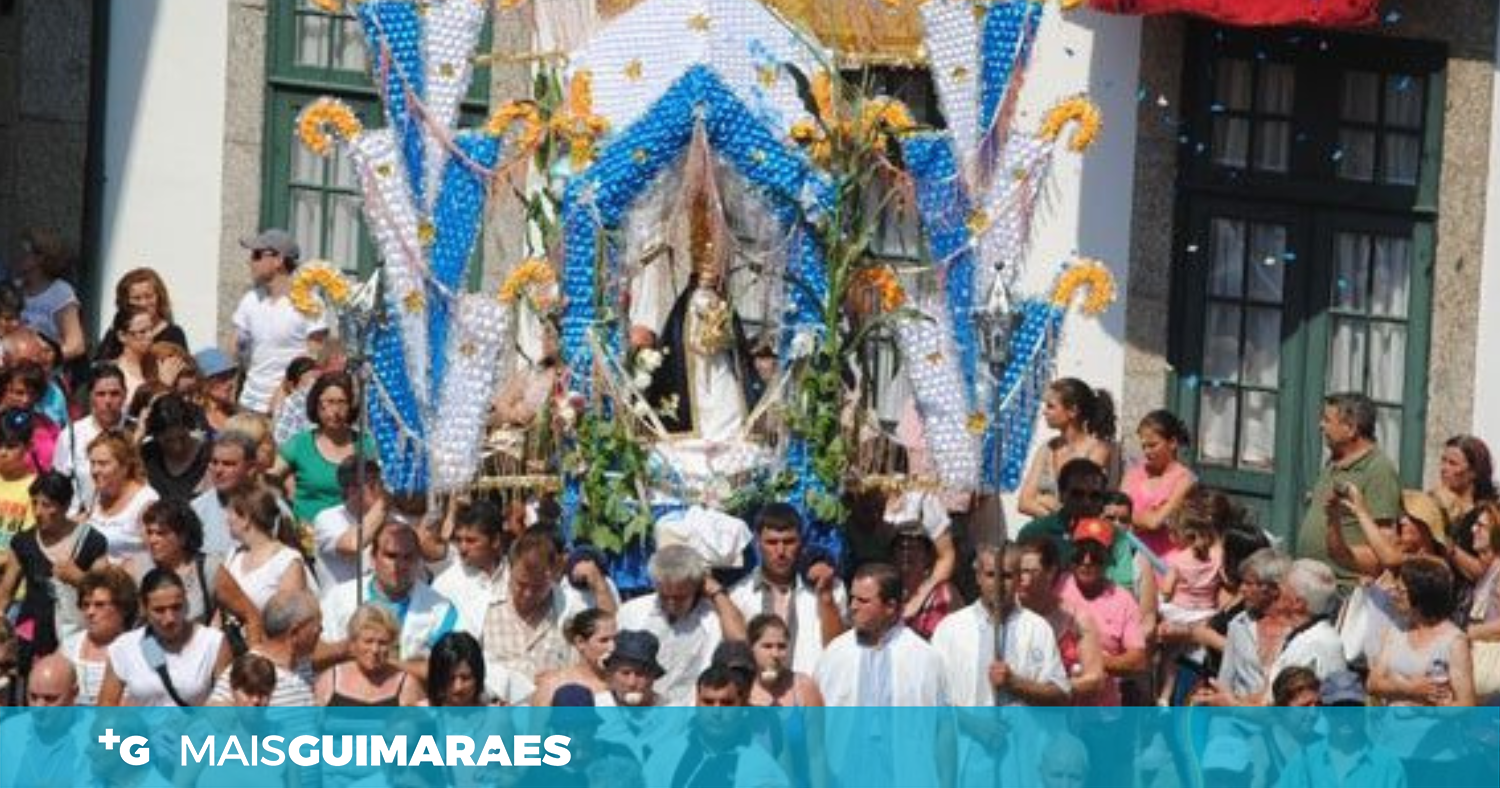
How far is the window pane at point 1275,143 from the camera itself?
33344mm

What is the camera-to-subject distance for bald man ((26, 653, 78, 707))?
89.6 feet

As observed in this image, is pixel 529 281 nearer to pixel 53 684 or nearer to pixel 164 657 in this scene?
pixel 164 657

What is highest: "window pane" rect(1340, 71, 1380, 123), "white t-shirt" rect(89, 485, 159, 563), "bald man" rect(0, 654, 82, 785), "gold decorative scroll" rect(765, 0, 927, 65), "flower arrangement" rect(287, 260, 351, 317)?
"gold decorative scroll" rect(765, 0, 927, 65)

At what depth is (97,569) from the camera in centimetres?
2795

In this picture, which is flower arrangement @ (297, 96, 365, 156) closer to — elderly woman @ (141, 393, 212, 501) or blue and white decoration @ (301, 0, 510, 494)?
blue and white decoration @ (301, 0, 510, 494)

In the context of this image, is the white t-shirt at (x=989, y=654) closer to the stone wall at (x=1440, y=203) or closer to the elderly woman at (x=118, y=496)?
the elderly woman at (x=118, y=496)

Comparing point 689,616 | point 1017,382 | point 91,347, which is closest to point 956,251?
point 1017,382

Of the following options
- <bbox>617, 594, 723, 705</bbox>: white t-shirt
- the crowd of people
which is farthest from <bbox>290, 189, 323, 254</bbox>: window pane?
<bbox>617, 594, 723, 705</bbox>: white t-shirt

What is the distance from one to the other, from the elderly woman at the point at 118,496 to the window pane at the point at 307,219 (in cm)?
446

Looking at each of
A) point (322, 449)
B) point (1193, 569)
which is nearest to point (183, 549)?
point (322, 449)

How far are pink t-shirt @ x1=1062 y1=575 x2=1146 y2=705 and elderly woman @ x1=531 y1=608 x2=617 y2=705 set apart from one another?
82.0 inches

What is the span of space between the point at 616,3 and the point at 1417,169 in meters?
4.58

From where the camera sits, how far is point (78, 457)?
30.0 meters

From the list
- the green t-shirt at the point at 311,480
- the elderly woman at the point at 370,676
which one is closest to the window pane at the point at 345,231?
the green t-shirt at the point at 311,480
